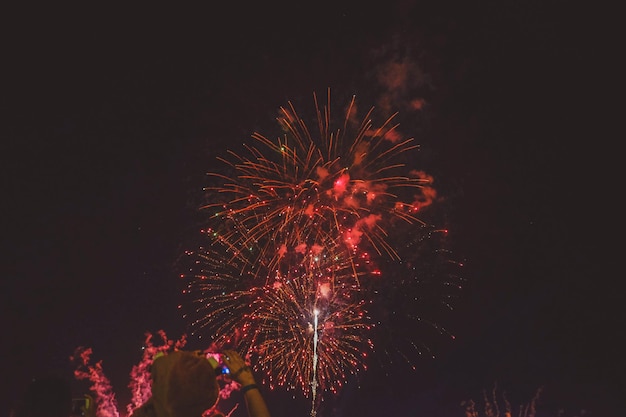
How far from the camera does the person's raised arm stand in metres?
3.12

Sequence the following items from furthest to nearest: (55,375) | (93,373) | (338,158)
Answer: (93,373) < (338,158) < (55,375)

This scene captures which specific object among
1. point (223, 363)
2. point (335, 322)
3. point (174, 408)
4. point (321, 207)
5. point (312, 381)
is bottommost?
point (174, 408)

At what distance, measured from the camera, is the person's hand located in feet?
10.3

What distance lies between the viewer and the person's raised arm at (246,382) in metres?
3.12

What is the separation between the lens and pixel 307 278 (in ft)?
41.3

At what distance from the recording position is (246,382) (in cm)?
317

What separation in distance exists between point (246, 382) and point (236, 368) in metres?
0.08

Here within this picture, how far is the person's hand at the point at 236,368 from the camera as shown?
10.3ft

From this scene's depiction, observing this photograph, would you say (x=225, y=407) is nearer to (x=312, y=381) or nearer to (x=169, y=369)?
(x=312, y=381)

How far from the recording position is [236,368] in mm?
3158

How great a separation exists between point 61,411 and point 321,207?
29.6ft

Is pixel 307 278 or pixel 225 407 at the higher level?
pixel 225 407

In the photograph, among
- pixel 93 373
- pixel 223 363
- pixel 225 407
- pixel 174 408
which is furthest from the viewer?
pixel 225 407

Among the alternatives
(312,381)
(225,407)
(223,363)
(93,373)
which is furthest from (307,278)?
(225,407)
